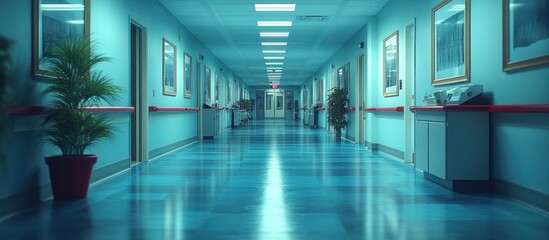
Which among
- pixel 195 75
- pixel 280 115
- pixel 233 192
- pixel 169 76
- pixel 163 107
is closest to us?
pixel 233 192

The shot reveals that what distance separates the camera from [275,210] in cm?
393

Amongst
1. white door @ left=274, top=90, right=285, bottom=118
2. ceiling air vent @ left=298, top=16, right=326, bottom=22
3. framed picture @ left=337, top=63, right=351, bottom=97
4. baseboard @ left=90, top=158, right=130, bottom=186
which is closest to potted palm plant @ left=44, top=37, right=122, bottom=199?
baseboard @ left=90, top=158, right=130, bottom=186

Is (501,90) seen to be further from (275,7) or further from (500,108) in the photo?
(275,7)

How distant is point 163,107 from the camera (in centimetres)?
882

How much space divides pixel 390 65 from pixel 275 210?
5.63 meters

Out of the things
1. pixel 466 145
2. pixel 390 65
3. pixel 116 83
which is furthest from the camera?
pixel 390 65

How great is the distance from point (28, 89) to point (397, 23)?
623 cm

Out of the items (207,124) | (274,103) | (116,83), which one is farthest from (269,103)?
(116,83)

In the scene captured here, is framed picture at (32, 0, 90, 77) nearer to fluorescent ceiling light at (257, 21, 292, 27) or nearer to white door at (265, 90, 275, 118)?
fluorescent ceiling light at (257, 21, 292, 27)

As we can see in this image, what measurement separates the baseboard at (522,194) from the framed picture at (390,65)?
3787mm

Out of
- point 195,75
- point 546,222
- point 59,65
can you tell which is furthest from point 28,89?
point 195,75

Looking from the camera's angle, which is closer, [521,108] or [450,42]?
[521,108]

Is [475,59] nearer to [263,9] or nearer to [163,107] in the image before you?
[263,9]

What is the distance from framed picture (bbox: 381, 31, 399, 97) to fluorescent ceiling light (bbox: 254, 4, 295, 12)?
1975mm
